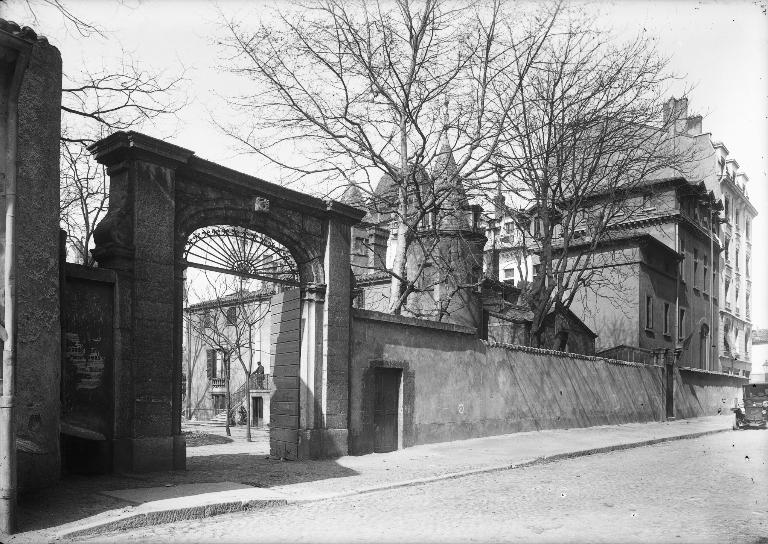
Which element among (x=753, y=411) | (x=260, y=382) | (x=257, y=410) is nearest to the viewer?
(x=753, y=411)

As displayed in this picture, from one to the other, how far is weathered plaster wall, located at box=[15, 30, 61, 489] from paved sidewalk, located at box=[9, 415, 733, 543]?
0.64 metres

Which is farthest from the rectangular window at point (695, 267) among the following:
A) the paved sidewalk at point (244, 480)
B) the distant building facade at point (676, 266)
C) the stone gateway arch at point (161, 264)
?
the stone gateway arch at point (161, 264)

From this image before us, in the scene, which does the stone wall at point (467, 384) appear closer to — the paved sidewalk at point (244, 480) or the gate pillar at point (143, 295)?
the paved sidewalk at point (244, 480)

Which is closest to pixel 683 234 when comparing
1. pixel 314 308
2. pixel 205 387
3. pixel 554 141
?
pixel 554 141

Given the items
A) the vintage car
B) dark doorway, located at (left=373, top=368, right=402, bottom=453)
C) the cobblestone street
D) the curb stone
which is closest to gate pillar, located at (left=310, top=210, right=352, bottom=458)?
dark doorway, located at (left=373, top=368, right=402, bottom=453)

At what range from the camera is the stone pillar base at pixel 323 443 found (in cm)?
1403

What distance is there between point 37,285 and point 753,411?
2697 cm

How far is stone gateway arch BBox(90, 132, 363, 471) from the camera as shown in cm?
1110

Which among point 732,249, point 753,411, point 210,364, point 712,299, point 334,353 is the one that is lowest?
point 753,411

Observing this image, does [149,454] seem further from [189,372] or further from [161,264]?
[189,372]

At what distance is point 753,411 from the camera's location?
90.5 feet

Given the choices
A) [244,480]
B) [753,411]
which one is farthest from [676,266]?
[244,480]

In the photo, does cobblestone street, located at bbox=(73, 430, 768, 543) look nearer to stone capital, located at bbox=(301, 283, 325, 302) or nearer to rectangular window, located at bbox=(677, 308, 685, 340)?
stone capital, located at bbox=(301, 283, 325, 302)

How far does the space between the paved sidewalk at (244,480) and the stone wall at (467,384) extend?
22.9 inches
